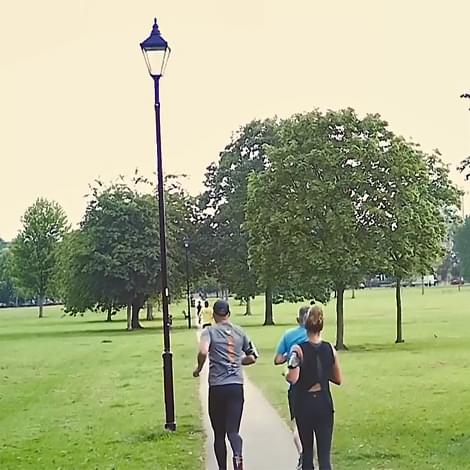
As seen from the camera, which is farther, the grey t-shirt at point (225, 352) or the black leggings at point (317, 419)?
the grey t-shirt at point (225, 352)

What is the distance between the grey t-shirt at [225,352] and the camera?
33.1ft

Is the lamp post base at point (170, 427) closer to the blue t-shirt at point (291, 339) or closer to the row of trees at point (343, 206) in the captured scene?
the blue t-shirt at point (291, 339)

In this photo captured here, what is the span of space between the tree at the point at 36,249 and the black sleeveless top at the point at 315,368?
91963 millimetres

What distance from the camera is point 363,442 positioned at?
43.5ft

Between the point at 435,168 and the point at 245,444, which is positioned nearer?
the point at 245,444

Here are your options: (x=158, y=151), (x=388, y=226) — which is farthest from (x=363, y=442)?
(x=388, y=226)

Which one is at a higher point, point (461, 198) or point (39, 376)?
point (461, 198)

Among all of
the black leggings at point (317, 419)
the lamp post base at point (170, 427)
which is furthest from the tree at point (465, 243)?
the black leggings at point (317, 419)

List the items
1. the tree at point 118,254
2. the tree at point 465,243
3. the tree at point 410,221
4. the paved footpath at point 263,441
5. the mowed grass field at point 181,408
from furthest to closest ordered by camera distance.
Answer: the tree at point 465,243 < the tree at point 118,254 < the tree at point 410,221 < the mowed grass field at point 181,408 < the paved footpath at point 263,441

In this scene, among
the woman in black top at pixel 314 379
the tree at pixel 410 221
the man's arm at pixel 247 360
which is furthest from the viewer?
the tree at pixel 410 221

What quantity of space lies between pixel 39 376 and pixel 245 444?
636 inches

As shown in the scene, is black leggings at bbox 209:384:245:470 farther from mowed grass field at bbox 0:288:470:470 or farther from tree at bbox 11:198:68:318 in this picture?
tree at bbox 11:198:68:318

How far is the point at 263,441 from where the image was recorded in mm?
13133

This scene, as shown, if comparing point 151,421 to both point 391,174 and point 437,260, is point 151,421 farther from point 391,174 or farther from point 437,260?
point 437,260
